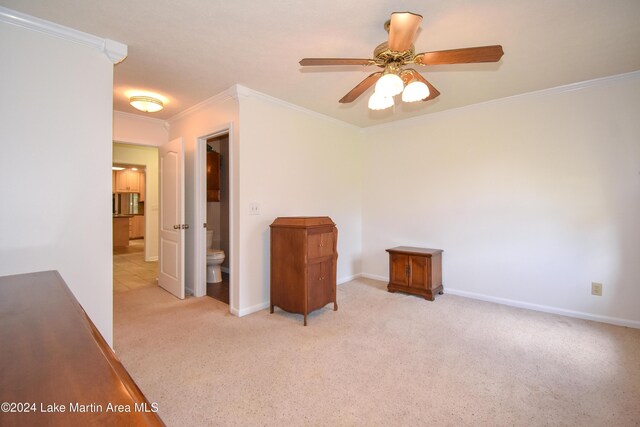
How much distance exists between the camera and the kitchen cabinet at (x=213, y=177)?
469 centimetres

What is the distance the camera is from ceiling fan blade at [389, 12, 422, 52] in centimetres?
146

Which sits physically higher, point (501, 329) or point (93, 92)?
point (93, 92)

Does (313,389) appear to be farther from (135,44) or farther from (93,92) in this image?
(135,44)

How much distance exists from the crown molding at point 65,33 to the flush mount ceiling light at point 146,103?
947 mm

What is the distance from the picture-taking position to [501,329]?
2779 millimetres

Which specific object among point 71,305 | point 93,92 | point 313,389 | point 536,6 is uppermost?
point 536,6

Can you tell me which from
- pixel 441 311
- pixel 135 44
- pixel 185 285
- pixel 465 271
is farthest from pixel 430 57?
pixel 185 285

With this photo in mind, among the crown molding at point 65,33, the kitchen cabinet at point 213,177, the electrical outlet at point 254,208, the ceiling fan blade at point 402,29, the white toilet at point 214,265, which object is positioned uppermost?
the crown molding at point 65,33

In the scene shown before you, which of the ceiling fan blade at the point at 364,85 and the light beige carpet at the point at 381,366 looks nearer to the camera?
the light beige carpet at the point at 381,366

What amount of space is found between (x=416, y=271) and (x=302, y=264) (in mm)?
1647

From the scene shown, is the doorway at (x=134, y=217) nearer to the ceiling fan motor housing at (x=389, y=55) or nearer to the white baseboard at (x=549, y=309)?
the ceiling fan motor housing at (x=389, y=55)

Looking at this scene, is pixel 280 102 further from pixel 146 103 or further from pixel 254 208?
pixel 146 103

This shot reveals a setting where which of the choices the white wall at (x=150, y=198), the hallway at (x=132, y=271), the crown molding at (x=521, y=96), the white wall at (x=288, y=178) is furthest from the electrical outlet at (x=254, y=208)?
the white wall at (x=150, y=198)

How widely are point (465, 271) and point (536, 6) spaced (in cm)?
289
